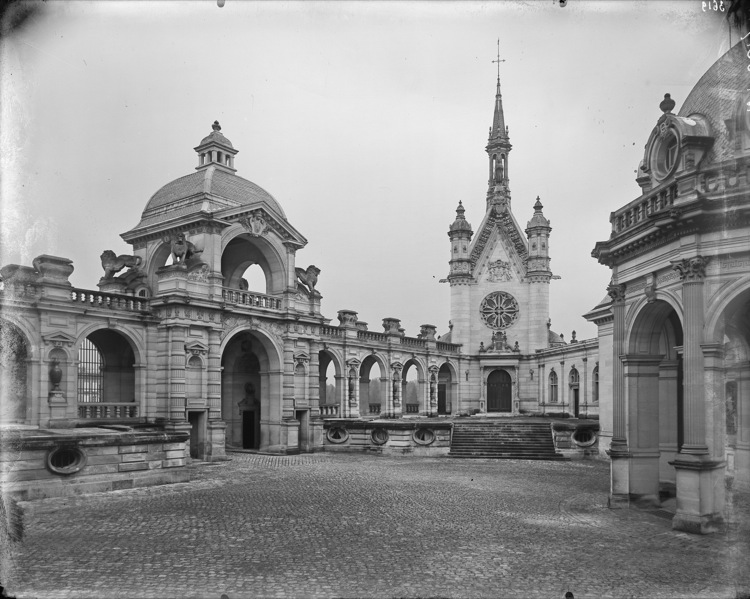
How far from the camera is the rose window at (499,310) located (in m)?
51.0

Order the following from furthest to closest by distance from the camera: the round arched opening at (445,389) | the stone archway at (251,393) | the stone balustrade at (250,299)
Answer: the round arched opening at (445,389) → the stone archway at (251,393) → the stone balustrade at (250,299)

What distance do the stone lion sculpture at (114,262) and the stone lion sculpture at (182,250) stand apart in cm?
388

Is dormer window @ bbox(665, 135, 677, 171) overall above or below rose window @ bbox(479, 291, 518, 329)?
above

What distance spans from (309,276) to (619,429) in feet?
64.2

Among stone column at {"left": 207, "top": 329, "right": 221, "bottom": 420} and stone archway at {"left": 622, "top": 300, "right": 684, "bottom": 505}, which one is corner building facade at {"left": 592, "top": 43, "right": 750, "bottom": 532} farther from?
stone column at {"left": 207, "top": 329, "right": 221, "bottom": 420}

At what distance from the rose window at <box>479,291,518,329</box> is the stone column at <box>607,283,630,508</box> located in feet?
107

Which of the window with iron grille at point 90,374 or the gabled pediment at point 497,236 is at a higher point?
A: the gabled pediment at point 497,236

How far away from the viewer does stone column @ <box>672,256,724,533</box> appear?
13953mm

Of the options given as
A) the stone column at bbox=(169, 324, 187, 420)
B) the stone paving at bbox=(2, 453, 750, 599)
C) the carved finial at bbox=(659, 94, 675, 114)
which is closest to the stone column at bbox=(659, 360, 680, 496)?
the stone paving at bbox=(2, 453, 750, 599)

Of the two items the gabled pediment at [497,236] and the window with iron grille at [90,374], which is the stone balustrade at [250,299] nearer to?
the window with iron grille at [90,374]

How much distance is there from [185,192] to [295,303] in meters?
7.51

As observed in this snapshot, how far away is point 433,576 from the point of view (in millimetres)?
10938

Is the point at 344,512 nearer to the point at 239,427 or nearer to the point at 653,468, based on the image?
the point at 653,468

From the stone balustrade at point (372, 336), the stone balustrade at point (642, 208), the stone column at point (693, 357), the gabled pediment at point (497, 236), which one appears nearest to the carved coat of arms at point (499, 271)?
the gabled pediment at point (497, 236)
